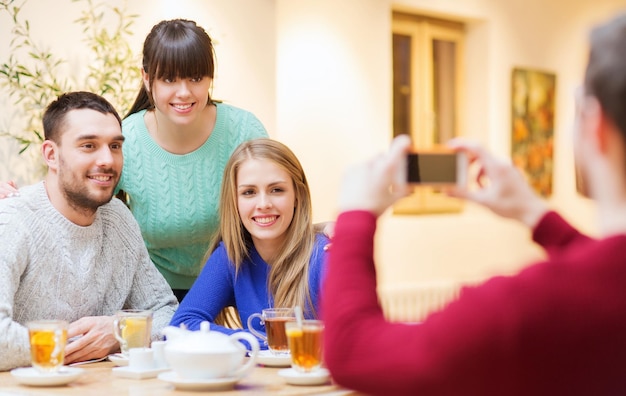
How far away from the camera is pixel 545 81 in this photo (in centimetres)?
731

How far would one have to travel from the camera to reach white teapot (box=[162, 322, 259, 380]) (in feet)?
5.92

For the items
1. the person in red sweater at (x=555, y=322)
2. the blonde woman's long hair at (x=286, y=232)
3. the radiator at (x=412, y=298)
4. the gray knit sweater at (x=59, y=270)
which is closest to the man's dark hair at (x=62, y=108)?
the gray knit sweater at (x=59, y=270)

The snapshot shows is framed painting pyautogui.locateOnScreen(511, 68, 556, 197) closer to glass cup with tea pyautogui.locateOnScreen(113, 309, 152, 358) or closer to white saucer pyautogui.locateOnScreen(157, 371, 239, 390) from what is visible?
glass cup with tea pyautogui.locateOnScreen(113, 309, 152, 358)

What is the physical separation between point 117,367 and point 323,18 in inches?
147

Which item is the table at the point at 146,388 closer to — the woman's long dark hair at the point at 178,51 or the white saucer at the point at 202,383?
the white saucer at the point at 202,383

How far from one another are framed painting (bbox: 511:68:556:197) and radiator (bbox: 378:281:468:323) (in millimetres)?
1361

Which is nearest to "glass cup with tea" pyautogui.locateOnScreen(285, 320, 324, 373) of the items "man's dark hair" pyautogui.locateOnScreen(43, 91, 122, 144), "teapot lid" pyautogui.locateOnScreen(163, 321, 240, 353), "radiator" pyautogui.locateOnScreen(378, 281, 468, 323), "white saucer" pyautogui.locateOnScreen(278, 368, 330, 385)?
"white saucer" pyautogui.locateOnScreen(278, 368, 330, 385)

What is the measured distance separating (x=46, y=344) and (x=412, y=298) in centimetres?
439

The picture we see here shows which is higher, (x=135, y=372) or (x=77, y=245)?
(x=77, y=245)

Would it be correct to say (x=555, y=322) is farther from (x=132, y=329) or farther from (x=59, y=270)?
(x=59, y=270)

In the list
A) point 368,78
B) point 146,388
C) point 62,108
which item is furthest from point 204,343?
point 368,78

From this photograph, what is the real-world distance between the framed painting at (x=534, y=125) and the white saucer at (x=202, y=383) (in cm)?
549

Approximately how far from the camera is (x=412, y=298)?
610 centimetres

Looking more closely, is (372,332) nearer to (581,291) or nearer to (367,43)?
(581,291)
